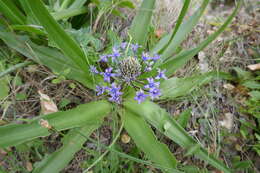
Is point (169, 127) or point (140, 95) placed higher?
point (140, 95)

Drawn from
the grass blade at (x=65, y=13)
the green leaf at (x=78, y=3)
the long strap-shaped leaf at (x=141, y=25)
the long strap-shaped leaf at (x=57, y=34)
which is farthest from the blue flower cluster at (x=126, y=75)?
the green leaf at (x=78, y=3)

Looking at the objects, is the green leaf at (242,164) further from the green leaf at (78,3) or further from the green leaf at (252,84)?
the green leaf at (78,3)

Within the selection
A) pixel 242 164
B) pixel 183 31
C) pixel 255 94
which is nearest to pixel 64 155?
pixel 183 31

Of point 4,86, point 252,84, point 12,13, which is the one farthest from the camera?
point 252,84

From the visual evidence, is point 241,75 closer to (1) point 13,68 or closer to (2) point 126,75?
(2) point 126,75

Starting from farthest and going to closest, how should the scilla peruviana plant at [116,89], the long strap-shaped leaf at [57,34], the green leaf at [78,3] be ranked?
the green leaf at [78,3]
the scilla peruviana plant at [116,89]
the long strap-shaped leaf at [57,34]

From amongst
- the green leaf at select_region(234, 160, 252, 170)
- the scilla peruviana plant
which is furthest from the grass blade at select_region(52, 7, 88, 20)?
the green leaf at select_region(234, 160, 252, 170)
